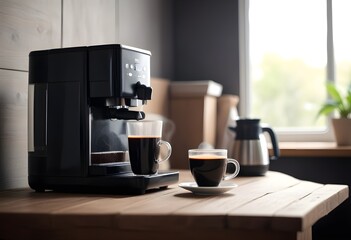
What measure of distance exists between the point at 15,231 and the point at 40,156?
0.36 m

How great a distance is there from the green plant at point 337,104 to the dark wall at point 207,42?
0.50 metres

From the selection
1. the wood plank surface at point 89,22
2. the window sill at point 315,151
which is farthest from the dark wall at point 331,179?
the wood plank surface at point 89,22

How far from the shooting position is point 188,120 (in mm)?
2846

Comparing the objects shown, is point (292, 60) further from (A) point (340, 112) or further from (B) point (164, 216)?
(B) point (164, 216)

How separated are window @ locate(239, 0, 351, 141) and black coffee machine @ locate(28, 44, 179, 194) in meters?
1.62

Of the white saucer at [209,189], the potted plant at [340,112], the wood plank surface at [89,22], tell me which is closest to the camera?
the white saucer at [209,189]

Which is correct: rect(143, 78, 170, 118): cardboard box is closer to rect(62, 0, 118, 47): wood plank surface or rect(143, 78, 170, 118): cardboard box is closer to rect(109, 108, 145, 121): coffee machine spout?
rect(62, 0, 118, 47): wood plank surface

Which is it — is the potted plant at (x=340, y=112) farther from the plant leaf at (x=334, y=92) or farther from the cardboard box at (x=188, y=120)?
the cardboard box at (x=188, y=120)

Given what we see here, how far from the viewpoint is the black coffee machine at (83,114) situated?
151 cm

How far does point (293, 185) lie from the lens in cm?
174

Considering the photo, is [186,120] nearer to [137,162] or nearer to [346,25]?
[346,25]

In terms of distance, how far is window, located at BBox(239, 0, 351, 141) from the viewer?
3035 millimetres

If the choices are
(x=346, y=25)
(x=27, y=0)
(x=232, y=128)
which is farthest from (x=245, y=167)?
(x=346, y=25)

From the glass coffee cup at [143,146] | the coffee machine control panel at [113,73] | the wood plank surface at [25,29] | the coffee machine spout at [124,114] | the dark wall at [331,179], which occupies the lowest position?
the dark wall at [331,179]
